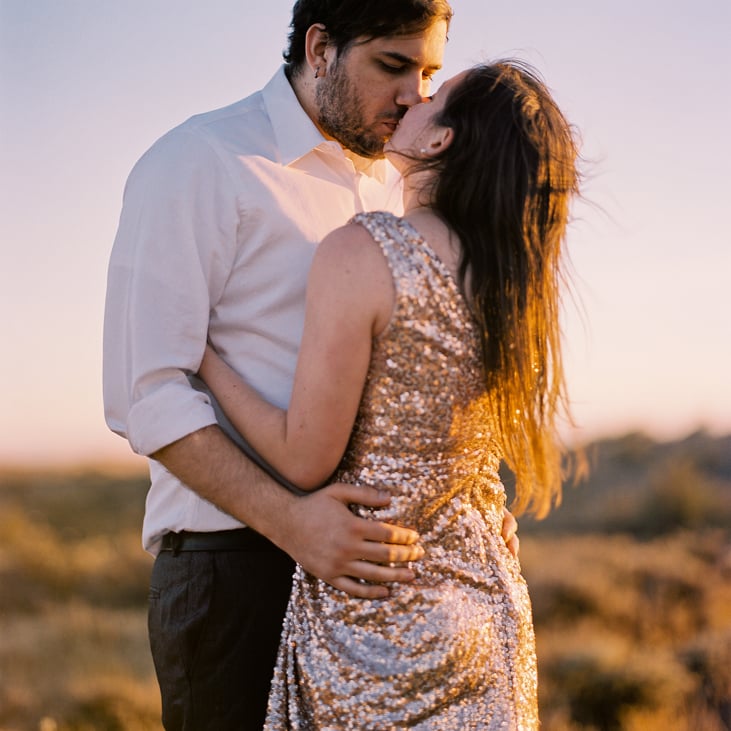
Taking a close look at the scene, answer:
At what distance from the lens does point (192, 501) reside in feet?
6.90

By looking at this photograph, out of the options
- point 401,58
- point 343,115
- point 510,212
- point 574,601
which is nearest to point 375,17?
point 401,58

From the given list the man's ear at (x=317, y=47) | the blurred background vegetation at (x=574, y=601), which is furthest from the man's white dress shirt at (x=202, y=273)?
the blurred background vegetation at (x=574, y=601)

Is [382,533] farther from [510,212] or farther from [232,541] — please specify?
[510,212]

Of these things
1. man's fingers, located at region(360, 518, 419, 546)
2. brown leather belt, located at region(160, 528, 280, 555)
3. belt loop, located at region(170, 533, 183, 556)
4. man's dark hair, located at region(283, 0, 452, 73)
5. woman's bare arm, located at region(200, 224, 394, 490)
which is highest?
man's dark hair, located at region(283, 0, 452, 73)

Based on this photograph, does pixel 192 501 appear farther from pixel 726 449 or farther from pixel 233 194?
pixel 726 449

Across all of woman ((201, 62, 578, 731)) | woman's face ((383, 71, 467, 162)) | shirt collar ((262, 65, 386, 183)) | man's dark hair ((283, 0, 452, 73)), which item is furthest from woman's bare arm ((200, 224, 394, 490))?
man's dark hair ((283, 0, 452, 73))

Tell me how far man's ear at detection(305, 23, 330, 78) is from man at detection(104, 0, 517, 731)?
48mm

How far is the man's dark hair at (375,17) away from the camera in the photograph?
228 cm

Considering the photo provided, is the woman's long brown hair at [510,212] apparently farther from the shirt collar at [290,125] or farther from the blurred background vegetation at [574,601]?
the blurred background vegetation at [574,601]

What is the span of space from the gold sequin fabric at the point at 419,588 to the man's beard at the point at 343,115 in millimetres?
600

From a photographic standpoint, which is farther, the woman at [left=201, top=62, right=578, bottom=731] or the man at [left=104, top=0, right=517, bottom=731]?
the man at [left=104, top=0, right=517, bottom=731]

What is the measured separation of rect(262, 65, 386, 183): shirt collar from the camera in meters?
2.25

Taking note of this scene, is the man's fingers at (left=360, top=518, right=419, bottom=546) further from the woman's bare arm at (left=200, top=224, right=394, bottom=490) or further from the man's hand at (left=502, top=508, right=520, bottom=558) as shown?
the man's hand at (left=502, top=508, right=520, bottom=558)

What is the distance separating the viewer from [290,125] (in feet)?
7.47
